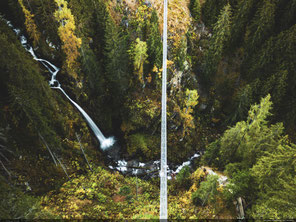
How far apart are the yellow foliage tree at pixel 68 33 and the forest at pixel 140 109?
16 centimetres

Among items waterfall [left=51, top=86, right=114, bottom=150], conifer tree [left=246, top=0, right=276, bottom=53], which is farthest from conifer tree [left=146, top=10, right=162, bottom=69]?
conifer tree [left=246, top=0, right=276, bottom=53]

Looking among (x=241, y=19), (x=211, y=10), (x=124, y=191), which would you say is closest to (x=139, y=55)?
(x=124, y=191)

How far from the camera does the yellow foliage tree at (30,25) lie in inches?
932

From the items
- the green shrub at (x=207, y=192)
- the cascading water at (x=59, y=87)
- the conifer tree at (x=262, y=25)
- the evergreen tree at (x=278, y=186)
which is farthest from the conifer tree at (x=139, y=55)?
the conifer tree at (x=262, y=25)

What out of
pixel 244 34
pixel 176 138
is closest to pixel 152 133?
pixel 176 138

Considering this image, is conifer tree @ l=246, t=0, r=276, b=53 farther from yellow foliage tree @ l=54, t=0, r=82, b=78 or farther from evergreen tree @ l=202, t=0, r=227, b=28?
yellow foliage tree @ l=54, t=0, r=82, b=78

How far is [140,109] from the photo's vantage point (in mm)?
30812

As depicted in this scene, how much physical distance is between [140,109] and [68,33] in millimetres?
15907

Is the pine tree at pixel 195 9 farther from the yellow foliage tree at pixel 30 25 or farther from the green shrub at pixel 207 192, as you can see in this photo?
the green shrub at pixel 207 192

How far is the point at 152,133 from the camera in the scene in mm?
32469

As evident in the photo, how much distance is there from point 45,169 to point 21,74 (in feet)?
35.6

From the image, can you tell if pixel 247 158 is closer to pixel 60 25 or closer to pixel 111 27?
pixel 111 27

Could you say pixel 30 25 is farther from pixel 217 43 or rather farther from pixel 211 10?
pixel 211 10

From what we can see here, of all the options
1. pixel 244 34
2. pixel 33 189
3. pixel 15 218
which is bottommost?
pixel 15 218
